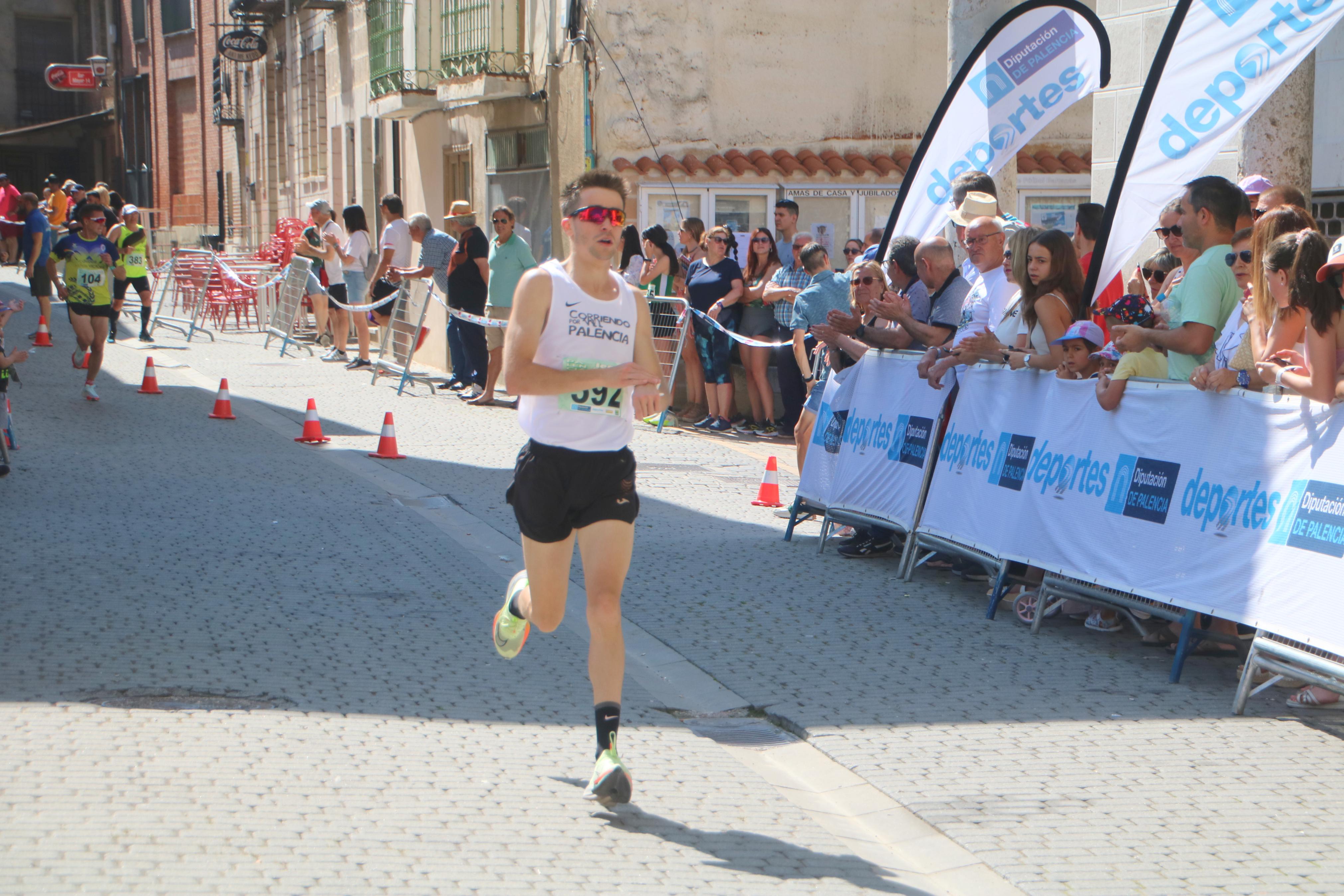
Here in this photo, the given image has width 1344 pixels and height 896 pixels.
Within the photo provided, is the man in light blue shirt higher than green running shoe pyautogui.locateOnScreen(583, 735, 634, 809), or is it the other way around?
the man in light blue shirt

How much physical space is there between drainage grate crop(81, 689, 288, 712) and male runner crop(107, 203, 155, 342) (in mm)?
16674

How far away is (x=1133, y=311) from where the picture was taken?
6.80 metres

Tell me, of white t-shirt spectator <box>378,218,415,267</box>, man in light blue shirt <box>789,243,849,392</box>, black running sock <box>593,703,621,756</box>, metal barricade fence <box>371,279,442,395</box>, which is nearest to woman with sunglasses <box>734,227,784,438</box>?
man in light blue shirt <box>789,243,849,392</box>

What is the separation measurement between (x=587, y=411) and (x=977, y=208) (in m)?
4.90

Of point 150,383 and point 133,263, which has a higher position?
point 133,263

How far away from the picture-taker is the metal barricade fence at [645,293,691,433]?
1480 centimetres

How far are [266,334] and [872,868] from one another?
2208cm

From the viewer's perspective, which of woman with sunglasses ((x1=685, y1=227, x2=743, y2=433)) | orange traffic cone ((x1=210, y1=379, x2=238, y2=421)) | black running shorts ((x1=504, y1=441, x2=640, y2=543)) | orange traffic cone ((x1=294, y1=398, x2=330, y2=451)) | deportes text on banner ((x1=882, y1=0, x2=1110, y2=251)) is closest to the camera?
black running shorts ((x1=504, y1=441, x2=640, y2=543))

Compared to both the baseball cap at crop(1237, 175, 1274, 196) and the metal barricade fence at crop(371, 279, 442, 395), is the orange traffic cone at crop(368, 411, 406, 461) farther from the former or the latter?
the baseball cap at crop(1237, 175, 1274, 196)

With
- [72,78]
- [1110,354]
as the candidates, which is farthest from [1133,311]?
[72,78]

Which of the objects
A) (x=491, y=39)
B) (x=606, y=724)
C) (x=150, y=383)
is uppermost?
(x=491, y=39)

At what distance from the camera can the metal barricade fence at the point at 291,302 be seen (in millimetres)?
21578

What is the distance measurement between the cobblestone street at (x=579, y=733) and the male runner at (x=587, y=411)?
58cm

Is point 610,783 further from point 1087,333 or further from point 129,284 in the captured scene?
point 129,284
